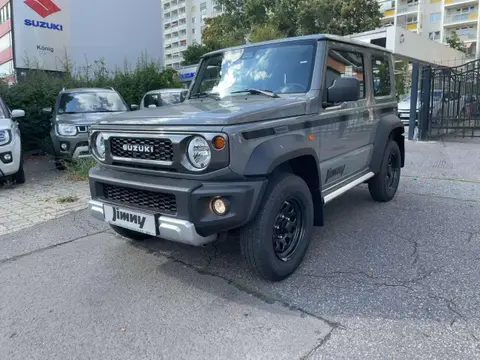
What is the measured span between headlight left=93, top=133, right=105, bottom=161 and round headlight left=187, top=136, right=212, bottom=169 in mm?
1066

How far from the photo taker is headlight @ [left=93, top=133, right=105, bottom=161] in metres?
3.58

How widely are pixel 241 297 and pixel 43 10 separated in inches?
961

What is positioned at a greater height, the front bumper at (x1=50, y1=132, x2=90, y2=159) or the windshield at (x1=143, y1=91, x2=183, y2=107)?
the windshield at (x1=143, y1=91, x2=183, y2=107)

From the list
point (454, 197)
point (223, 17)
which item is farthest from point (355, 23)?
point (454, 197)

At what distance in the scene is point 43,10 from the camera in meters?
22.4

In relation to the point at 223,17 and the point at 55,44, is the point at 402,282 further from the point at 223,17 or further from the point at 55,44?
the point at 223,17

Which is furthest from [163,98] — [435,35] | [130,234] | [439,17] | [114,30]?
[435,35]

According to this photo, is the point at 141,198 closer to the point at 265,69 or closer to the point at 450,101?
the point at 265,69

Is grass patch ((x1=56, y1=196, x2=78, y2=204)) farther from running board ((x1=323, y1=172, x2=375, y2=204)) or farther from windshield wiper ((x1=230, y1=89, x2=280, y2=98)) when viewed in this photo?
running board ((x1=323, y1=172, x2=375, y2=204))

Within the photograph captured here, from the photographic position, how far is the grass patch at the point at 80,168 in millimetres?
7496

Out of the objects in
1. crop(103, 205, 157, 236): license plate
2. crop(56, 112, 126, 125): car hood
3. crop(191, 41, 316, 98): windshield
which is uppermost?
crop(191, 41, 316, 98): windshield

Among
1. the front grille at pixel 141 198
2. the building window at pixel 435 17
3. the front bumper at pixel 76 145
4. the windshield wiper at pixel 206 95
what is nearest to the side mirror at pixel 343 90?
the windshield wiper at pixel 206 95

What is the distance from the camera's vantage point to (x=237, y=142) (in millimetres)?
2811

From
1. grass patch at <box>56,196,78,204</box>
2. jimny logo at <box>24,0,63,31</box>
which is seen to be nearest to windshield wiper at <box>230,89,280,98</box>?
grass patch at <box>56,196,78,204</box>
